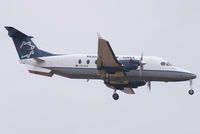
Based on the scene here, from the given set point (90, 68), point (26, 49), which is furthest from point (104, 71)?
point (26, 49)

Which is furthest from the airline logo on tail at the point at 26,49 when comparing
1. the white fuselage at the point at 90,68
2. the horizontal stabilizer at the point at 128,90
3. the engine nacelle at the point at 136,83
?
the horizontal stabilizer at the point at 128,90

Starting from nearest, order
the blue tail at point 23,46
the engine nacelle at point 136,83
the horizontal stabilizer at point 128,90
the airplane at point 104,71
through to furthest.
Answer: the airplane at point 104,71 → the engine nacelle at point 136,83 → the blue tail at point 23,46 → the horizontal stabilizer at point 128,90

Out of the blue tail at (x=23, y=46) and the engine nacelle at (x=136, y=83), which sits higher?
the blue tail at (x=23, y=46)

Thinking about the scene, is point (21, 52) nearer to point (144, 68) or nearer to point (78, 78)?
point (78, 78)

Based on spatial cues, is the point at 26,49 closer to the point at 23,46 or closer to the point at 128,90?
the point at 23,46

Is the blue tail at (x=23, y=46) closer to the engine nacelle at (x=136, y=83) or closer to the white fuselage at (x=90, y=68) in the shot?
the white fuselage at (x=90, y=68)

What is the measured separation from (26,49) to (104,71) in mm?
8314

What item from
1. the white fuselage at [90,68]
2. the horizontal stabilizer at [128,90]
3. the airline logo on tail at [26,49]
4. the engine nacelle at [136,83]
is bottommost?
the horizontal stabilizer at [128,90]

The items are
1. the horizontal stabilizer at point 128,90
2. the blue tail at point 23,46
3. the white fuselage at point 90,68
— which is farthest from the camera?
the horizontal stabilizer at point 128,90

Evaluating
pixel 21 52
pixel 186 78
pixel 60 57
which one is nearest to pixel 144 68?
pixel 186 78

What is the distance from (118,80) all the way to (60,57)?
5.57m

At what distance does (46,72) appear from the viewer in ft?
124

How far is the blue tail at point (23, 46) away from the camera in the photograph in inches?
1538

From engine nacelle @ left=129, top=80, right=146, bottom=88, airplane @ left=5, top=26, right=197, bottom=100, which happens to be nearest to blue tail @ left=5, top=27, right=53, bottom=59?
airplane @ left=5, top=26, right=197, bottom=100
